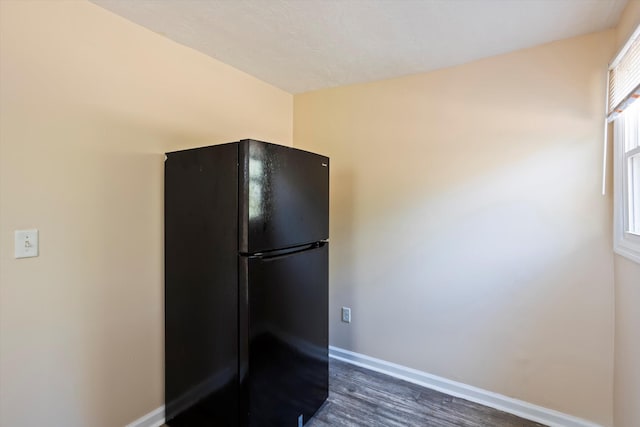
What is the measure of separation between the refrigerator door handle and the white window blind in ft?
5.53

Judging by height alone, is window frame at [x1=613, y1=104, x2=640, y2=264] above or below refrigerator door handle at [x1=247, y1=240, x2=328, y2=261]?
above

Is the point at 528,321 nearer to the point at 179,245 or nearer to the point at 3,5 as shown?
the point at 179,245

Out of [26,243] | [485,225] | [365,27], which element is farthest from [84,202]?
[485,225]

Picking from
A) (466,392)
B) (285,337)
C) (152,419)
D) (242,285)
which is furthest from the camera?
(466,392)

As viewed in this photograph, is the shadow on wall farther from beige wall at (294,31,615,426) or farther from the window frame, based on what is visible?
the window frame

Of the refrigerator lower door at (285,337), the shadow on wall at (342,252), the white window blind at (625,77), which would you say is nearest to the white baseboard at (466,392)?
the shadow on wall at (342,252)

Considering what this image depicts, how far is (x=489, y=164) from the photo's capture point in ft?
6.93

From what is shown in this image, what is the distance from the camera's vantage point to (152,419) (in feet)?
6.16

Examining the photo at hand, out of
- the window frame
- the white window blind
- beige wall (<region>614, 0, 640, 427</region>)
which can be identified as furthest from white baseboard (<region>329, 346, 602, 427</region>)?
the white window blind

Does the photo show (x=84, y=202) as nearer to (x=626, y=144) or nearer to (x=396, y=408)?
(x=396, y=408)

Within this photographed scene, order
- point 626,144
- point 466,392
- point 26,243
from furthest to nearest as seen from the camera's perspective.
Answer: point 466,392, point 626,144, point 26,243

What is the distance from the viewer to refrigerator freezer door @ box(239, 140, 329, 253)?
59.5 inches

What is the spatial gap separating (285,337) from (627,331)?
1.74m

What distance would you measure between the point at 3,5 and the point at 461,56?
2.43m
